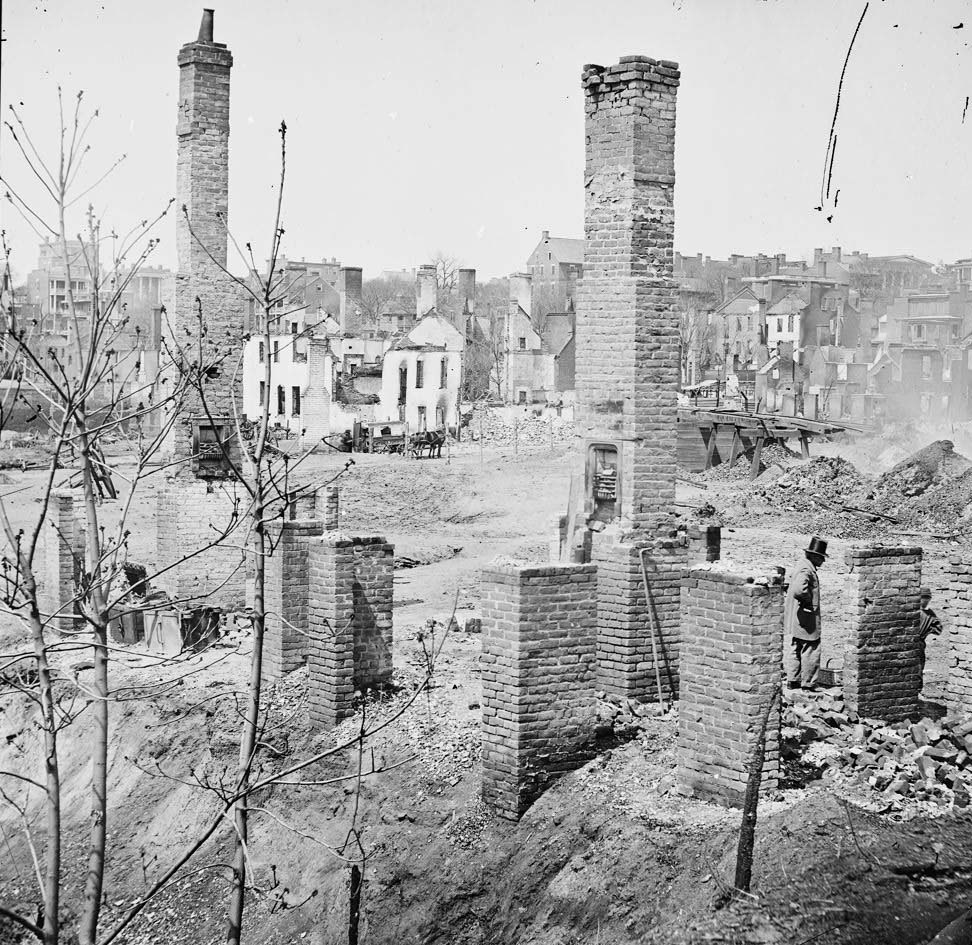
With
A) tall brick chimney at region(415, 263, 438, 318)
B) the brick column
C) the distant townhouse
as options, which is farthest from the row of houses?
the brick column

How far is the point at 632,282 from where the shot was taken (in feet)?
39.0

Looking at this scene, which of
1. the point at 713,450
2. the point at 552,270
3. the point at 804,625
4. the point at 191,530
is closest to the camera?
the point at 804,625

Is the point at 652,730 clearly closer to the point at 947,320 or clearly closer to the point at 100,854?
the point at 100,854

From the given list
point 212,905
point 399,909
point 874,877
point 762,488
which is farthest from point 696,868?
point 762,488

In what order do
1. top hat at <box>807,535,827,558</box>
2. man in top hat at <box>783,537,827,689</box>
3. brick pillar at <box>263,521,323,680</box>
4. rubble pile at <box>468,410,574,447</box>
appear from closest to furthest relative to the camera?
top hat at <box>807,535,827,558</box>, man in top hat at <box>783,537,827,689</box>, brick pillar at <box>263,521,323,680</box>, rubble pile at <box>468,410,574,447</box>

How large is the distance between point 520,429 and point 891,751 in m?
42.3

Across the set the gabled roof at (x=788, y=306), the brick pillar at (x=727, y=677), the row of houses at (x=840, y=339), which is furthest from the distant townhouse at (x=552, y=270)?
the brick pillar at (x=727, y=677)

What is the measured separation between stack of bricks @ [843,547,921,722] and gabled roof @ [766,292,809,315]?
67527mm

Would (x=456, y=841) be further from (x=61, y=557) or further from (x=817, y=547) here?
(x=61, y=557)

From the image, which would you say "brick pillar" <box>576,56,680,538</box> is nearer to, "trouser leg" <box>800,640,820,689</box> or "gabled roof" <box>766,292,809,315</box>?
"trouser leg" <box>800,640,820,689</box>

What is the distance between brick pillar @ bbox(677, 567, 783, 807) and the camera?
899 cm

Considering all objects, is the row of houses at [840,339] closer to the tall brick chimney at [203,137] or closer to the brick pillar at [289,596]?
the tall brick chimney at [203,137]

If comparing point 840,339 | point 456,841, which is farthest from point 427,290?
point 456,841

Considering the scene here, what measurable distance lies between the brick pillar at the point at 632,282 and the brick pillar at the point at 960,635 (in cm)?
282
